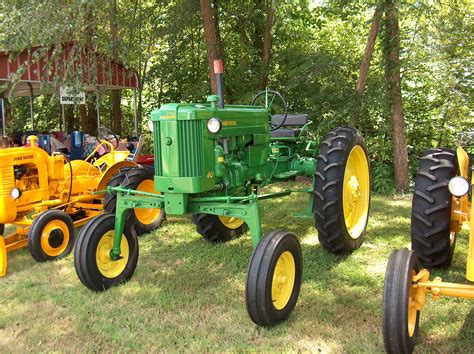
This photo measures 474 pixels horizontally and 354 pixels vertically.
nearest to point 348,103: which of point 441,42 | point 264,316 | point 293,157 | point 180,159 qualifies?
point 441,42

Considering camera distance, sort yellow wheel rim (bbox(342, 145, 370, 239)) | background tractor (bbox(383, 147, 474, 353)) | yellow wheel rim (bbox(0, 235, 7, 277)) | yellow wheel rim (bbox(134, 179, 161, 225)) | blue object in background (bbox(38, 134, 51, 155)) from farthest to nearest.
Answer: blue object in background (bbox(38, 134, 51, 155)) → yellow wheel rim (bbox(134, 179, 161, 225)) → yellow wheel rim (bbox(342, 145, 370, 239)) → yellow wheel rim (bbox(0, 235, 7, 277)) → background tractor (bbox(383, 147, 474, 353))

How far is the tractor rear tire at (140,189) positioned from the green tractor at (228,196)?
1.08 m

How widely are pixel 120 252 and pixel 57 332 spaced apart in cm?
84

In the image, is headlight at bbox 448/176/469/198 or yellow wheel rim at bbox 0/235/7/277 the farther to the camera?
yellow wheel rim at bbox 0/235/7/277

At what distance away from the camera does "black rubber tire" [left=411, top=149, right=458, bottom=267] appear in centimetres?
361

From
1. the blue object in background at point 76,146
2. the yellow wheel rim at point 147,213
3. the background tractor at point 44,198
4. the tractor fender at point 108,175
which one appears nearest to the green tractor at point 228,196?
the background tractor at point 44,198

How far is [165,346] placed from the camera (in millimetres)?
2969

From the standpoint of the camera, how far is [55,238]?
479cm

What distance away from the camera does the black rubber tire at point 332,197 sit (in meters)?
4.19

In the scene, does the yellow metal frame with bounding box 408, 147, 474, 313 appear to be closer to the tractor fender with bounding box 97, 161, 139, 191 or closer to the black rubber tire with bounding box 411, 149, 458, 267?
the black rubber tire with bounding box 411, 149, 458, 267

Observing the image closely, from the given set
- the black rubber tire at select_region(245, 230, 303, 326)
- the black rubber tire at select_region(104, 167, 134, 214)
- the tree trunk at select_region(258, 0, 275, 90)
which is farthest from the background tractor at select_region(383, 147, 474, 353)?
the tree trunk at select_region(258, 0, 275, 90)

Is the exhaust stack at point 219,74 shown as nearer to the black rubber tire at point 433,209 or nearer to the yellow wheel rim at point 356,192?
the yellow wheel rim at point 356,192

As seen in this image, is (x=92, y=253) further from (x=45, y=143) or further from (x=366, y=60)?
(x=45, y=143)

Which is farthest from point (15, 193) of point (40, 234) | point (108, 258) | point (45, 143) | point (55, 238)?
point (45, 143)
